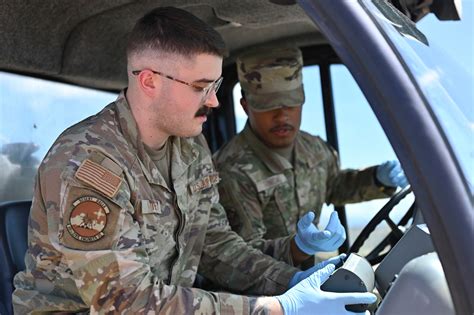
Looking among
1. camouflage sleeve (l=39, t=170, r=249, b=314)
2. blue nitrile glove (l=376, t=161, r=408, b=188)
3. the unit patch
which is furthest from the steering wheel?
the unit patch

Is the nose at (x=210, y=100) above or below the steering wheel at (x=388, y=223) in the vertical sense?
above

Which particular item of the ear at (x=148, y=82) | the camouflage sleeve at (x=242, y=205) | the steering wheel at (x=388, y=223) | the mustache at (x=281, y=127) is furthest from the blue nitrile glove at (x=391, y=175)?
the ear at (x=148, y=82)

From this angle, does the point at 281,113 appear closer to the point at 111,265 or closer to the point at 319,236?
the point at 319,236

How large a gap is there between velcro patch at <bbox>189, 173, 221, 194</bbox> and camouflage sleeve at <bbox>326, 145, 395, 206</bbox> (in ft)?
3.77

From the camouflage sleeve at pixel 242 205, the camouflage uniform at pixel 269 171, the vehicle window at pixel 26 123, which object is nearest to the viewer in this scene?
the vehicle window at pixel 26 123

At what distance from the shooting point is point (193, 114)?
1904 millimetres

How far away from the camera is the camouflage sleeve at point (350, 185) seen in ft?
10.6

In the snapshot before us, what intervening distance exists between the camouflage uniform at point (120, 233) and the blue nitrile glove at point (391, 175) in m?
1.06

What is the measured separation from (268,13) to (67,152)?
3.43ft

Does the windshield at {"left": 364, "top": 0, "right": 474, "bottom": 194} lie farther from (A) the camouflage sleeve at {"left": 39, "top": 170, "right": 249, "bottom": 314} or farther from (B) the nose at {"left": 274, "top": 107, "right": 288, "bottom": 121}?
(B) the nose at {"left": 274, "top": 107, "right": 288, "bottom": 121}

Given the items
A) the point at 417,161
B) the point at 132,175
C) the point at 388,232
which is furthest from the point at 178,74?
the point at 388,232

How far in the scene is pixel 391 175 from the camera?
10.3ft

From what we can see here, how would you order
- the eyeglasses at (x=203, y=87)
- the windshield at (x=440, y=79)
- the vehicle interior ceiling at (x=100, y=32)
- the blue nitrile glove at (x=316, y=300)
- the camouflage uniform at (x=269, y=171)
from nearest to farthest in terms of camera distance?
1. the windshield at (x=440, y=79)
2. the blue nitrile glove at (x=316, y=300)
3. the eyeglasses at (x=203, y=87)
4. the vehicle interior ceiling at (x=100, y=32)
5. the camouflage uniform at (x=269, y=171)

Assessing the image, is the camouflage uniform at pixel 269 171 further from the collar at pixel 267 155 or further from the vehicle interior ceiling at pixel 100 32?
the vehicle interior ceiling at pixel 100 32
